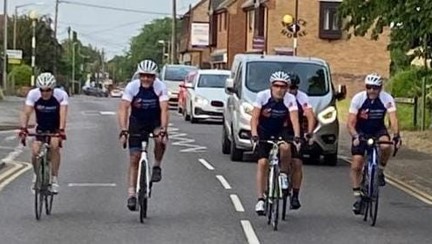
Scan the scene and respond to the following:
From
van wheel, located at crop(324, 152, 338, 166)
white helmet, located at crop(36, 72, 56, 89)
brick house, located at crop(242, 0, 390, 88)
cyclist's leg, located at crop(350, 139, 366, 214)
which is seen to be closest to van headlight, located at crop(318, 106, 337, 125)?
van wheel, located at crop(324, 152, 338, 166)

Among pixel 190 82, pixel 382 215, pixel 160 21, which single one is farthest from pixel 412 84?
pixel 160 21

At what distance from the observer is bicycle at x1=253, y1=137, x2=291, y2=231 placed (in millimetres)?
12766

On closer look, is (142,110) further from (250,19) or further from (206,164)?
(250,19)

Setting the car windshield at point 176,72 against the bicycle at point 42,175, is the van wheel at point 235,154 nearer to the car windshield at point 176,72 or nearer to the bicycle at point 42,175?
the bicycle at point 42,175

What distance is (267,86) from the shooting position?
21.7 metres

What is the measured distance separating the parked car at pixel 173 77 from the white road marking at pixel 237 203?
3078 centimetres

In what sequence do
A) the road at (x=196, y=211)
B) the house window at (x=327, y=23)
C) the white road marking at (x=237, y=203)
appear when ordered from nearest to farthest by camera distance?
the road at (x=196, y=211) → the white road marking at (x=237, y=203) → the house window at (x=327, y=23)

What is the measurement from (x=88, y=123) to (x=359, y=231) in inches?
917

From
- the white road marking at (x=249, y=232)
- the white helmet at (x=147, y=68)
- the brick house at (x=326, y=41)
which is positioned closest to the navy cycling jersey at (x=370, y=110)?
the white road marking at (x=249, y=232)

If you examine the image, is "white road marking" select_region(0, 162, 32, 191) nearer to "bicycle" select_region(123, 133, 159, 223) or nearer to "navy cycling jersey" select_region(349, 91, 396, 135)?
"bicycle" select_region(123, 133, 159, 223)

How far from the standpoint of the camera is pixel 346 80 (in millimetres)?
60594

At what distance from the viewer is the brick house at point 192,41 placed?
88.2 meters

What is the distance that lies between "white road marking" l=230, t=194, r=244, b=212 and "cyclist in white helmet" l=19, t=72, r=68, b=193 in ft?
7.69

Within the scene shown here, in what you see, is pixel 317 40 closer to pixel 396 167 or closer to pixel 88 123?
pixel 88 123
